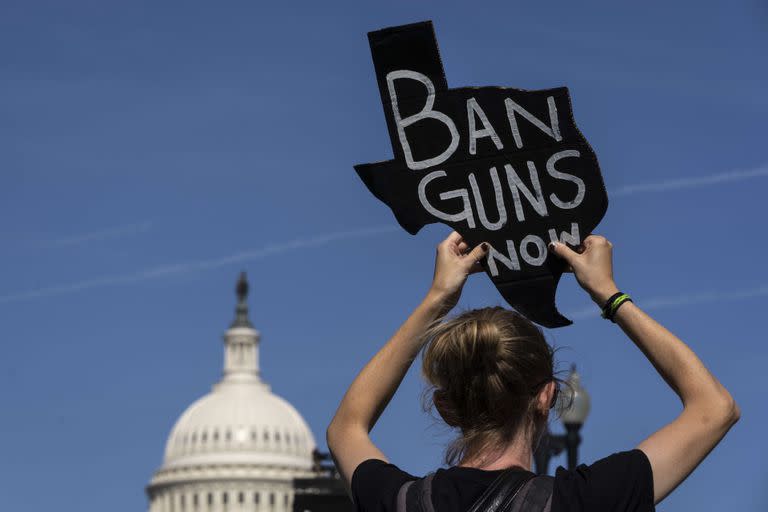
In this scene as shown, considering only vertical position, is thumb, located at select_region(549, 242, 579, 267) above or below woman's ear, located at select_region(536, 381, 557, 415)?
above

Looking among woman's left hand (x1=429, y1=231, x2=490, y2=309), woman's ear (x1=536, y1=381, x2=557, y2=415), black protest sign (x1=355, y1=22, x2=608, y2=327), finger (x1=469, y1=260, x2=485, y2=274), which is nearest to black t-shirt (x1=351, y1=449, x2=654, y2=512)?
woman's ear (x1=536, y1=381, x2=557, y2=415)

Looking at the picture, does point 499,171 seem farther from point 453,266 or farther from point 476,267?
point 453,266

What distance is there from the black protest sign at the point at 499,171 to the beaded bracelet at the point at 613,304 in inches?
29.5

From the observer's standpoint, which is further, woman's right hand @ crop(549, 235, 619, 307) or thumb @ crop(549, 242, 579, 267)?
thumb @ crop(549, 242, 579, 267)

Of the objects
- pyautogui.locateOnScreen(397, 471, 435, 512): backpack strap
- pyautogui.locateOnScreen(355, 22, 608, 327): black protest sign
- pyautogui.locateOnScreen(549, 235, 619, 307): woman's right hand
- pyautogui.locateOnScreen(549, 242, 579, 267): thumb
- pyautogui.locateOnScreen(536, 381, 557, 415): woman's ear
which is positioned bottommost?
pyautogui.locateOnScreen(397, 471, 435, 512): backpack strap

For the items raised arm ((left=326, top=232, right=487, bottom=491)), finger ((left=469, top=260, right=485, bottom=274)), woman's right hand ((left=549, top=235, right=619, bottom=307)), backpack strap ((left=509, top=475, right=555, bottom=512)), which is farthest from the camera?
finger ((left=469, top=260, right=485, bottom=274))

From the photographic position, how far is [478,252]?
6.69 meters

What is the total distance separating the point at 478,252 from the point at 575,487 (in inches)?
45.3

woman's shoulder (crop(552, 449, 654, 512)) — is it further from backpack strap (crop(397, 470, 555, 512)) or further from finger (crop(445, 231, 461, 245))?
finger (crop(445, 231, 461, 245))

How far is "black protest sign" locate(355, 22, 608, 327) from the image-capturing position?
6.97 m

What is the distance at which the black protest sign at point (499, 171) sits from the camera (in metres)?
6.97

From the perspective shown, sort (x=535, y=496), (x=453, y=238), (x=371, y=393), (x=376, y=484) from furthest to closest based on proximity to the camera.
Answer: (x=453, y=238)
(x=371, y=393)
(x=376, y=484)
(x=535, y=496)

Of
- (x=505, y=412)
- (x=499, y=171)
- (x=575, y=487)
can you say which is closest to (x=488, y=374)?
(x=505, y=412)

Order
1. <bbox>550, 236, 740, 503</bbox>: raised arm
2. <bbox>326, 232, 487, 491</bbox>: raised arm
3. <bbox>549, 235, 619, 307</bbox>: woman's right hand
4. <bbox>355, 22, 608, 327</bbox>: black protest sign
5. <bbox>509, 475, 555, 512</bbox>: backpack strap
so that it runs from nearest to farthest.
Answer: <bbox>509, 475, 555, 512</bbox>: backpack strap, <bbox>550, 236, 740, 503</bbox>: raised arm, <bbox>326, 232, 487, 491</bbox>: raised arm, <bbox>549, 235, 619, 307</bbox>: woman's right hand, <bbox>355, 22, 608, 327</bbox>: black protest sign
